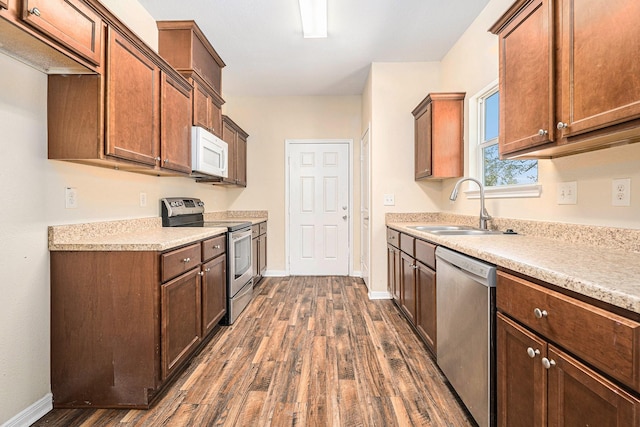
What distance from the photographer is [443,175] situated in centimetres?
310

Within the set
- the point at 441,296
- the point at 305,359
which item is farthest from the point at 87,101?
the point at 441,296

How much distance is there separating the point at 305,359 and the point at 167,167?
166cm

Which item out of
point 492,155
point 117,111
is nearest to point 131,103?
point 117,111

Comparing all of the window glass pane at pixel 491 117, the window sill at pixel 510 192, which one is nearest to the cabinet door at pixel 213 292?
the window sill at pixel 510 192

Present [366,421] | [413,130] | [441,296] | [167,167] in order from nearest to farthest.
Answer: [366,421], [441,296], [167,167], [413,130]

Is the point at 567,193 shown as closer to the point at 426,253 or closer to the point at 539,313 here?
the point at 426,253

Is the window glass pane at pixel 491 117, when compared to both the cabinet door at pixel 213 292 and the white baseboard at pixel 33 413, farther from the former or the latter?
the white baseboard at pixel 33 413

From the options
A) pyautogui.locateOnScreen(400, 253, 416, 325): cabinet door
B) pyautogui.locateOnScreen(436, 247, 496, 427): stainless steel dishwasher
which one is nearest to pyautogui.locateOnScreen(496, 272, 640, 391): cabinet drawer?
pyautogui.locateOnScreen(436, 247, 496, 427): stainless steel dishwasher

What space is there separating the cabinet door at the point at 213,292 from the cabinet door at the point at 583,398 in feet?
6.68

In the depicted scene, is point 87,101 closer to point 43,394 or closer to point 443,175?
point 43,394

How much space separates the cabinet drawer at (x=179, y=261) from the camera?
5.77 ft

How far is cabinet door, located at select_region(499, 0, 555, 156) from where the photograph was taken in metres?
1.41

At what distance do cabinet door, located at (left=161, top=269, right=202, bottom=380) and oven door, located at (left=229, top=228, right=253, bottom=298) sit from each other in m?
0.65

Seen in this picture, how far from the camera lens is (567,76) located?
4.29 feet
